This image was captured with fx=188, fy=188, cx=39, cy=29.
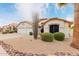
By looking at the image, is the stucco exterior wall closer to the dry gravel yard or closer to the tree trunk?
the dry gravel yard

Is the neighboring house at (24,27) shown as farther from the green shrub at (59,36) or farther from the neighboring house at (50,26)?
the green shrub at (59,36)

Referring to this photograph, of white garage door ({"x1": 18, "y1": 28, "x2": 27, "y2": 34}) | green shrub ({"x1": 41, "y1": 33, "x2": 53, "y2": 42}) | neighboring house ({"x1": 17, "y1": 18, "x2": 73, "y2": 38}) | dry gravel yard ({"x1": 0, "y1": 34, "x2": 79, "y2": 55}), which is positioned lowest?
dry gravel yard ({"x1": 0, "y1": 34, "x2": 79, "y2": 55})

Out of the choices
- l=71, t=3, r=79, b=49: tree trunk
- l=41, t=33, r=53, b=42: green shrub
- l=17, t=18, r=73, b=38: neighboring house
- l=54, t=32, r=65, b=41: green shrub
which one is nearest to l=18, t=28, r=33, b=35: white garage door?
l=17, t=18, r=73, b=38: neighboring house

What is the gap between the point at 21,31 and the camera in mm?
1832

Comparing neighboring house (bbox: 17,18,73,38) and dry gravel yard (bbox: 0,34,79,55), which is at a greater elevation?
neighboring house (bbox: 17,18,73,38)

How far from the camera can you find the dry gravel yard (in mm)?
1816

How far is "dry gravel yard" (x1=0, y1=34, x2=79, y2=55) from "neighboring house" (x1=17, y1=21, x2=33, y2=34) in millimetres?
50

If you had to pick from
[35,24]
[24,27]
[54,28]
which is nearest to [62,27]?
[54,28]

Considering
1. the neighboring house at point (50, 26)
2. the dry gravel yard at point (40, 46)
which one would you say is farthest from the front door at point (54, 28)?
the dry gravel yard at point (40, 46)

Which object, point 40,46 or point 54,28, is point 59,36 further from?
point 40,46

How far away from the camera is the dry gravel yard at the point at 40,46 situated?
1.82 metres

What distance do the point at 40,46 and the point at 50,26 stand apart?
0.22m

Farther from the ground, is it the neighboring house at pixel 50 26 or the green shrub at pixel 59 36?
the neighboring house at pixel 50 26

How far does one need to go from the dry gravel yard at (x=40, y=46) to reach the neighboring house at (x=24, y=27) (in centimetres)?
5
